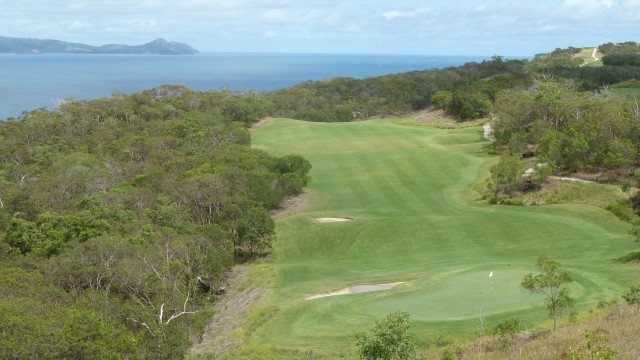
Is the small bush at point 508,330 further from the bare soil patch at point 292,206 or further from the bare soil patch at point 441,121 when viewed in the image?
the bare soil patch at point 441,121

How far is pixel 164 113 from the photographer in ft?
258

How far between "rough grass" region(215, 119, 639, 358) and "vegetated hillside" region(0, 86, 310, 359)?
128 inches

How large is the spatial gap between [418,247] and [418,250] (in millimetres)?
491

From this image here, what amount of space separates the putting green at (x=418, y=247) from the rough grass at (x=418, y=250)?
0.08 m

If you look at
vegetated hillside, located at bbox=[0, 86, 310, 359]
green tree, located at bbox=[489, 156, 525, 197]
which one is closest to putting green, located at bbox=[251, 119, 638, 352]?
green tree, located at bbox=[489, 156, 525, 197]

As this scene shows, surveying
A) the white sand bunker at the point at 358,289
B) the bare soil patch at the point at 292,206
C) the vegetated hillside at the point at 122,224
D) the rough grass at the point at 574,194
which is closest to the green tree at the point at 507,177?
the rough grass at the point at 574,194

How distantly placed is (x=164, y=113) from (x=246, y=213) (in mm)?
43586

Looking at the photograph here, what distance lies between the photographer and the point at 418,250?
118 ft

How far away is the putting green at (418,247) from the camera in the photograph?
22.5 meters

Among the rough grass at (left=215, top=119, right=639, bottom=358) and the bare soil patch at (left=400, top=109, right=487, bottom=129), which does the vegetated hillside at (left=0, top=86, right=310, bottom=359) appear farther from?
the bare soil patch at (left=400, top=109, right=487, bottom=129)

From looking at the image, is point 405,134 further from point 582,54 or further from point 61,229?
point 582,54

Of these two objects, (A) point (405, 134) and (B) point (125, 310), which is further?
(A) point (405, 134)

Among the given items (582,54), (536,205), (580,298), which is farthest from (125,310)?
(582,54)

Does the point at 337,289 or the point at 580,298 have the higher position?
the point at 580,298
